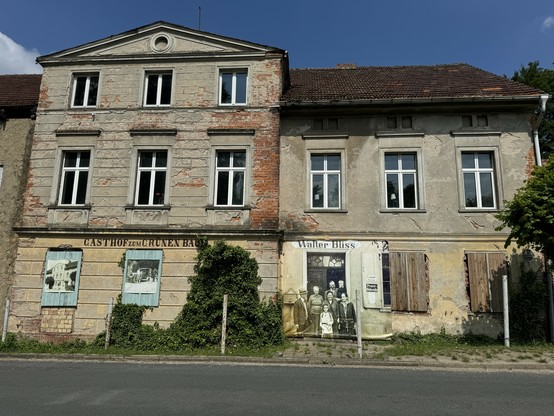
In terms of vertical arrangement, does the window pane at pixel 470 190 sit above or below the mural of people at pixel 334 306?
above

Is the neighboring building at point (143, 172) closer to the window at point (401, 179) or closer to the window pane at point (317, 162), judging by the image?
the window pane at point (317, 162)

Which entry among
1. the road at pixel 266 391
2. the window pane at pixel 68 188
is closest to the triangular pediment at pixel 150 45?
the window pane at pixel 68 188

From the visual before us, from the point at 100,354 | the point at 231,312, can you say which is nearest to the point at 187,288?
the point at 231,312

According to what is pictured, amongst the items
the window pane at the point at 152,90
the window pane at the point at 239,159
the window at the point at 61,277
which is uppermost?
the window pane at the point at 152,90

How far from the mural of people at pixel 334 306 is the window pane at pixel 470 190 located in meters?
5.10

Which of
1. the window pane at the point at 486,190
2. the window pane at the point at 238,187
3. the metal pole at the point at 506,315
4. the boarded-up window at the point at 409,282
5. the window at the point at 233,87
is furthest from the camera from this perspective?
the window at the point at 233,87

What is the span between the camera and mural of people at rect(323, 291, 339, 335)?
12.9m

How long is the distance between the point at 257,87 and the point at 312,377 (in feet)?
31.4

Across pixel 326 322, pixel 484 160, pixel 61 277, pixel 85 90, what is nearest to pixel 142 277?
pixel 61 277

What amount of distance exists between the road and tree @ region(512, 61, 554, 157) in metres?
20.8

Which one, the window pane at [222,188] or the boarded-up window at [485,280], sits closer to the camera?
the boarded-up window at [485,280]

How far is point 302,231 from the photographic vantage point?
13562 millimetres

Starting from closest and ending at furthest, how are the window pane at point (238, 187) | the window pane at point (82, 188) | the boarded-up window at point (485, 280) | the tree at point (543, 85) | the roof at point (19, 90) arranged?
1. the boarded-up window at point (485, 280)
2. the window pane at point (238, 187)
3. the window pane at point (82, 188)
4. the roof at point (19, 90)
5. the tree at point (543, 85)

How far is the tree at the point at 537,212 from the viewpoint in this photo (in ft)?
35.1
